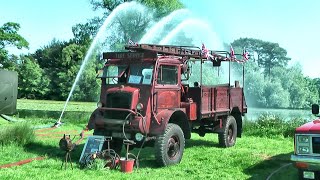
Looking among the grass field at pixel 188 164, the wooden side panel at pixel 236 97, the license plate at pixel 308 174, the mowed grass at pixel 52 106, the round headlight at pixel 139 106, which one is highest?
the wooden side panel at pixel 236 97

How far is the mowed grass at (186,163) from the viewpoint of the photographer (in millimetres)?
8516

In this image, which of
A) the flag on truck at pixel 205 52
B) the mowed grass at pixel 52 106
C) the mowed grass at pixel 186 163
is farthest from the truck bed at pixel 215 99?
the mowed grass at pixel 52 106

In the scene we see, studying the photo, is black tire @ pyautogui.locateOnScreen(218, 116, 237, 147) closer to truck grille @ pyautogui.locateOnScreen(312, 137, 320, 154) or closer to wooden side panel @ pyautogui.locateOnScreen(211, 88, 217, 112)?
wooden side panel @ pyautogui.locateOnScreen(211, 88, 217, 112)

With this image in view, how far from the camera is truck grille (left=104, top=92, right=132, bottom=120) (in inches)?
393

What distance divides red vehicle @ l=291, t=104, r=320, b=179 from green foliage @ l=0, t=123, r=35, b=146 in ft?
26.1

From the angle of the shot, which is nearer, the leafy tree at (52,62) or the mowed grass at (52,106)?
the mowed grass at (52,106)

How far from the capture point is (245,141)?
1508 cm

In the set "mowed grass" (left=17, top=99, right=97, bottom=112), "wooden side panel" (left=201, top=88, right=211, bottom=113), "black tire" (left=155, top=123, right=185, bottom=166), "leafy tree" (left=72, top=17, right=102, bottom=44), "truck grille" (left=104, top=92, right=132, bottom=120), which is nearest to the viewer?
"black tire" (left=155, top=123, right=185, bottom=166)

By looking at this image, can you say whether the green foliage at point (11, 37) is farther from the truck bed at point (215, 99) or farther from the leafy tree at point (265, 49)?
the leafy tree at point (265, 49)

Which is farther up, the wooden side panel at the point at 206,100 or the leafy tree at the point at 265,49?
the leafy tree at the point at 265,49

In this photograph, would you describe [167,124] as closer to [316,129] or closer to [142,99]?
[142,99]

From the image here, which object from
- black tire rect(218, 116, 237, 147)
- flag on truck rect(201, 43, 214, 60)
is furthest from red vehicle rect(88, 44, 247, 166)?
black tire rect(218, 116, 237, 147)

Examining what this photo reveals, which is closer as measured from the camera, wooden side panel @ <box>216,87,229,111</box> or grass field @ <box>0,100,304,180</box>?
grass field @ <box>0,100,304,180</box>

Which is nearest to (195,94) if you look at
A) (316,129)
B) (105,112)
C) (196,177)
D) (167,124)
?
(167,124)
